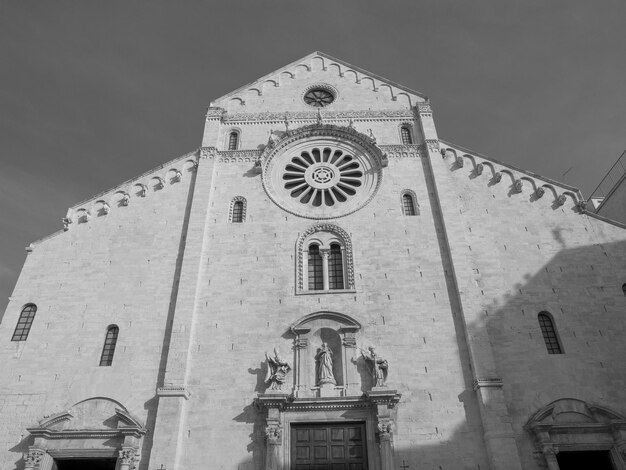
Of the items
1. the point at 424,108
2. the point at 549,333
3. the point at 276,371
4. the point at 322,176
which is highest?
the point at 424,108

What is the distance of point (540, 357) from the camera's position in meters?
16.5

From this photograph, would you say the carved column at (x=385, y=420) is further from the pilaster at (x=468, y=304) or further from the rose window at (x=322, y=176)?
the rose window at (x=322, y=176)

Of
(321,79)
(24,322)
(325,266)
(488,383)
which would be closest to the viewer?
(488,383)

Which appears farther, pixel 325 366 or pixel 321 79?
pixel 321 79

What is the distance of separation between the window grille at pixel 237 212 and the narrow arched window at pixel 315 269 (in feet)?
11.1

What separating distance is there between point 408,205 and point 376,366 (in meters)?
7.50

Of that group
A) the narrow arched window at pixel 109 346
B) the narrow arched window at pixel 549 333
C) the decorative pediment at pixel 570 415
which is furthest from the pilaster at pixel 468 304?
the narrow arched window at pixel 109 346

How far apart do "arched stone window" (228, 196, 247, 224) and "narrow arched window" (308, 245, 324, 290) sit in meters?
3.32

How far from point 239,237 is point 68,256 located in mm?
6870

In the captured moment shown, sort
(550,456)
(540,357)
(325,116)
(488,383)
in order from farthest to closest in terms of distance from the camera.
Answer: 1. (325,116)
2. (540,357)
3. (488,383)
4. (550,456)

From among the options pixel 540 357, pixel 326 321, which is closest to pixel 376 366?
pixel 326 321

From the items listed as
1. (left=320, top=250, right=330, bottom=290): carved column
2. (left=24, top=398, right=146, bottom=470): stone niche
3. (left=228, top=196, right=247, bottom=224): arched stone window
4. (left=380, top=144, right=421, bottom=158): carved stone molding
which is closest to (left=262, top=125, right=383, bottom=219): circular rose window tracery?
(left=380, top=144, right=421, bottom=158): carved stone molding

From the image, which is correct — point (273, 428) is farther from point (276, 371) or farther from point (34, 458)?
point (34, 458)

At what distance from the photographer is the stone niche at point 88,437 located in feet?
49.3
